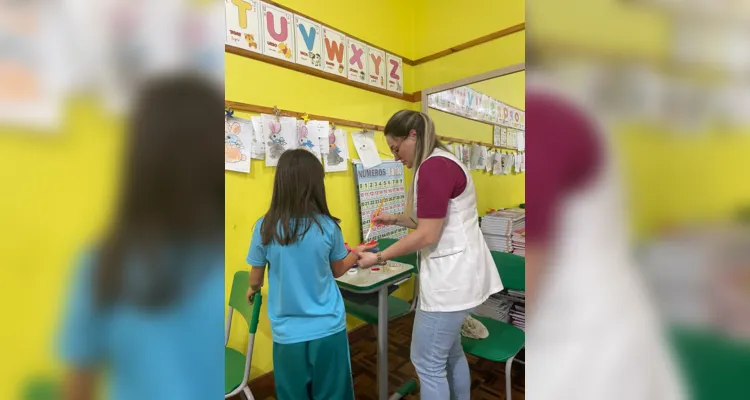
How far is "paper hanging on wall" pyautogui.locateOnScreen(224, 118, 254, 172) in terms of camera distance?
5.23 feet

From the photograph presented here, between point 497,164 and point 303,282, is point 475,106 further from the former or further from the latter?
point 303,282

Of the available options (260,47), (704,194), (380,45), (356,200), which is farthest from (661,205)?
(380,45)

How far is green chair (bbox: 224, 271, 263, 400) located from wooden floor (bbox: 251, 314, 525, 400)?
1.56ft

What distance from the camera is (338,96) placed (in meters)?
2.10

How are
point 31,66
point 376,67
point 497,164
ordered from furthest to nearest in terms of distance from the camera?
point 497,164 < point 376,67 < point 31,66

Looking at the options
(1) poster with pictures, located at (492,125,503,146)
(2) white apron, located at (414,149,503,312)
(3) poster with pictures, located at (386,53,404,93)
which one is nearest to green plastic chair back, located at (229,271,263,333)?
(2) white apron, located at (414,149,503,312)

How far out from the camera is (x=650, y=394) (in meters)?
0.23

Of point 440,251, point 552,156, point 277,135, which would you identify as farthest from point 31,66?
point 277,135

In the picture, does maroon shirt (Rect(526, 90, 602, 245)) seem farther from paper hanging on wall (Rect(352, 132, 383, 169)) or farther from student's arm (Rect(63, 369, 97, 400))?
paper hanging on wall (Rect(352, 132, 383, 169))

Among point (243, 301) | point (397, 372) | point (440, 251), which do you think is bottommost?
point (397, 372)

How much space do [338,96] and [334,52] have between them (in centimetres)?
25

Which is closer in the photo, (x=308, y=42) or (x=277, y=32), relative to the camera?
(x=277, y=32)

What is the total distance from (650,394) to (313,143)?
184 centimetres

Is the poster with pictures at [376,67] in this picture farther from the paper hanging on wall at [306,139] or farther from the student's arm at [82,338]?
the student's arm at [82,338]
